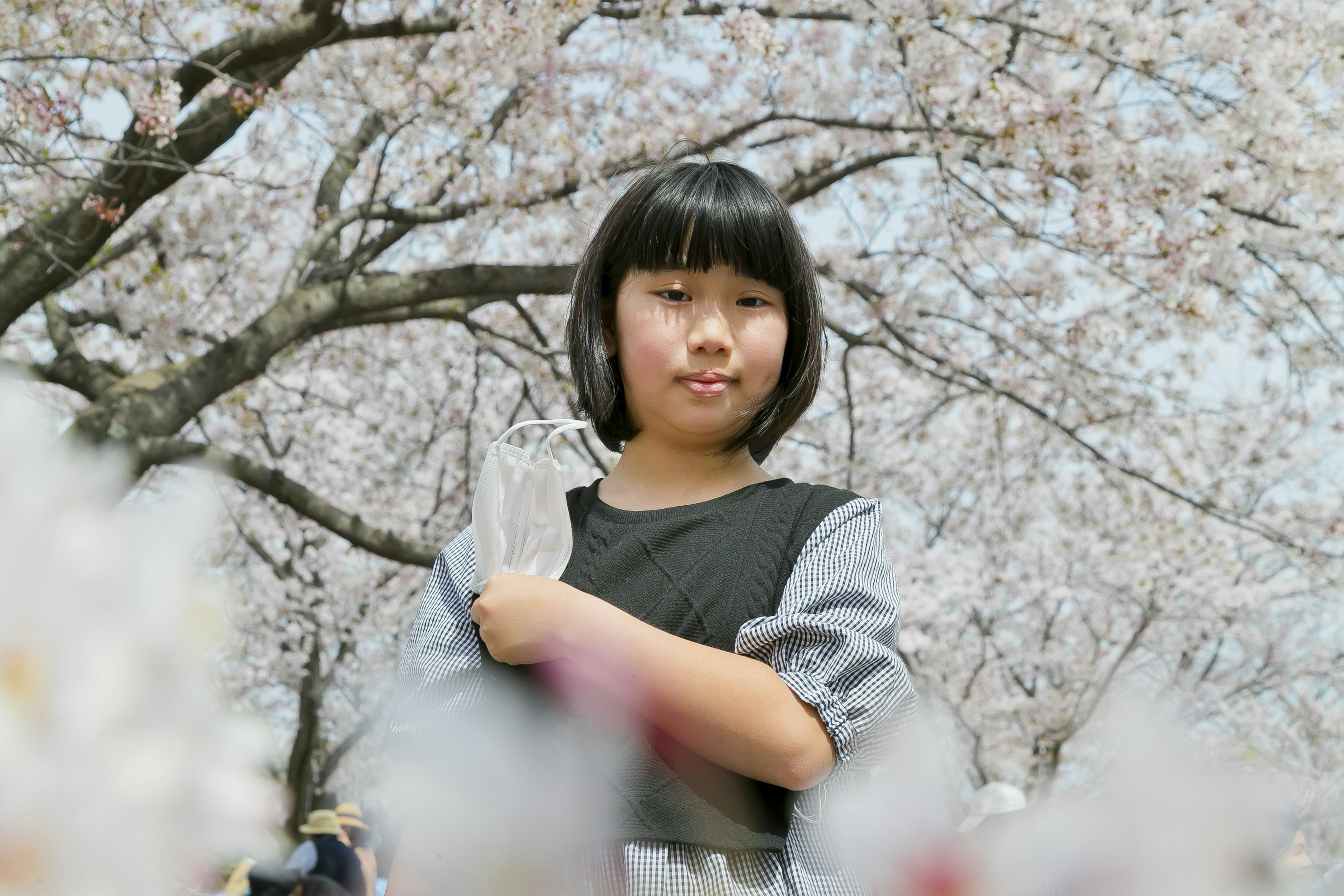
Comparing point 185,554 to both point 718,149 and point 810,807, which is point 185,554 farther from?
point 718,149

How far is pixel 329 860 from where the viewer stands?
5.05 metres

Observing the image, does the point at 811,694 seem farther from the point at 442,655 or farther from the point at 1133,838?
the point at 1133,838

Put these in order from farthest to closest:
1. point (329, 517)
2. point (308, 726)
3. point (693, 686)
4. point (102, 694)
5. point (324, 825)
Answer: point (308, 726)
point (324, 825)
point (329, 517)
point (693, 686)
point (102, 694)

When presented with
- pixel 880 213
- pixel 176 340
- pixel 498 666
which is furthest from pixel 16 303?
pixel 880 213

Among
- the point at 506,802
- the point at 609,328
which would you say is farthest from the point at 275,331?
the point at 506,802

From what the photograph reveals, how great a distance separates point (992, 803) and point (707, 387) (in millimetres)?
705

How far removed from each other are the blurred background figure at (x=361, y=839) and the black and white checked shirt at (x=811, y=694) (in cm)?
523

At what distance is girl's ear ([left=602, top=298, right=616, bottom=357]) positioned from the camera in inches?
49.3

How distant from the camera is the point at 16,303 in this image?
4.52m

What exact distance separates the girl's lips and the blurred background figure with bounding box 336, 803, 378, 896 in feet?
17.0

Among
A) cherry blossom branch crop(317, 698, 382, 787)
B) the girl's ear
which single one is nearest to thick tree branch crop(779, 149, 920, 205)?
the girl's ear

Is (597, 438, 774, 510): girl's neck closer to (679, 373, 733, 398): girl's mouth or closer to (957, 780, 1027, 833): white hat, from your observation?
(679, 373, 733, 398): girl's mouth

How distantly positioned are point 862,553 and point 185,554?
83 centimetres

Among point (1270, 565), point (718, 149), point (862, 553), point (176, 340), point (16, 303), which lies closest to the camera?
point (862, 553)
